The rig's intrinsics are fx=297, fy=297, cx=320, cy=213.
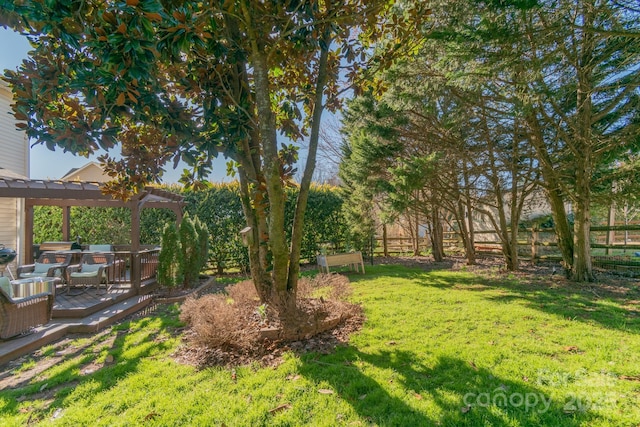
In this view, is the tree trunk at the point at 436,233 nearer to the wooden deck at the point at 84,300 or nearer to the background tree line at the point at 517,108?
the background tree line at the point at 517,108

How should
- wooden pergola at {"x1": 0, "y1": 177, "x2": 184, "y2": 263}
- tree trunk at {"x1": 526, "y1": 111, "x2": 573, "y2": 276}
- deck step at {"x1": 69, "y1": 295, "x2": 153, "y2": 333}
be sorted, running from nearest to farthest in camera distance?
deck step at {"x1": 69, "y1": 295, "x2": 153, "y2": 333}, wooden pergola at {"x1": 0, "y1": 177, "x2": 184, "y2": 263}, tree trunk at {"x1": 526, "y1": 111, "x2": 573, "y2": 276}

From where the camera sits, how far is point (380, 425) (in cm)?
231

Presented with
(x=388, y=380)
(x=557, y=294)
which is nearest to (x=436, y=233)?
(x=557, y=294)

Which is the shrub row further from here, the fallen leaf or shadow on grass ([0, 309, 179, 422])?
the fallen leaf

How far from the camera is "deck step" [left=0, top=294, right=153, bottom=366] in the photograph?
4.01m

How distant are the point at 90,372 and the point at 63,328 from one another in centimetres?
199

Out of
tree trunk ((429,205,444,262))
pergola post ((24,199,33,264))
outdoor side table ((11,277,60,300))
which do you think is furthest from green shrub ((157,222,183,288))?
tree trunk ((429,205,444,262))

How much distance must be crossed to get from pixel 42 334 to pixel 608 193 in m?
12.2

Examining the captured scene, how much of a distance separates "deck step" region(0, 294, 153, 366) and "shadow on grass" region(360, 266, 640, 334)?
564 cm

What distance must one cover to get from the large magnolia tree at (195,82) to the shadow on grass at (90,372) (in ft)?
5.73

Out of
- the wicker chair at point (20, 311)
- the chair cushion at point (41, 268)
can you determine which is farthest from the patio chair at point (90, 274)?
the wicker chair at point (20, 311)

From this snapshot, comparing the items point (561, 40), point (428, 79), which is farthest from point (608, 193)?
point (428, 79)

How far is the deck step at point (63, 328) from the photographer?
401cm

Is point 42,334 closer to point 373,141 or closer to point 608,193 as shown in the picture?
point 373,141
